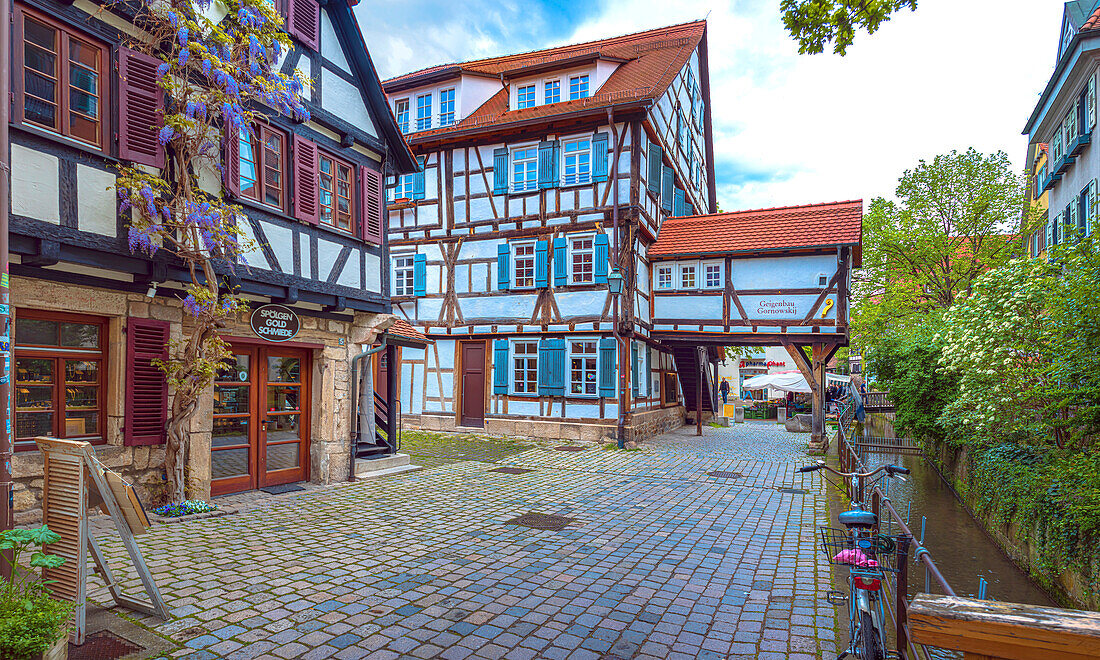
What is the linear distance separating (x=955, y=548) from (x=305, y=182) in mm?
10545

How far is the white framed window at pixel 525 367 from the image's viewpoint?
1722 cm

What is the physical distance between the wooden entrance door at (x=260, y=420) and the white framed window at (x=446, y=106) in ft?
37.7

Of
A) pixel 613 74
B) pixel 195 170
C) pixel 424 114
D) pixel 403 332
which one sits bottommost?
pixel 403 332

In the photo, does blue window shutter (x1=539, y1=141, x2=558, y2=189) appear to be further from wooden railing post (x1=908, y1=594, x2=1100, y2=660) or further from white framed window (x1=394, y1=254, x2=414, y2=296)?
wooden railing post (x1=908, y1=594, x2=1100, y2=660)

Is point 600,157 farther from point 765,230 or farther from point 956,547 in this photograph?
point 956,547

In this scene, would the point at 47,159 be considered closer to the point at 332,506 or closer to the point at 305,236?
the point at 305,236

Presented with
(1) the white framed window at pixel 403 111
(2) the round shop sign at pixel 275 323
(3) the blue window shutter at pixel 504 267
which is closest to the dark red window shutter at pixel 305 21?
(2) the round shop sign at pixel 275 323

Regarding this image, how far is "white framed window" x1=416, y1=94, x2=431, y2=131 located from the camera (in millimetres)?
19297

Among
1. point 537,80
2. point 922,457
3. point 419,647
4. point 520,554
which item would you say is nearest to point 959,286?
point 922,457

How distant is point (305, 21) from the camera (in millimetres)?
9164

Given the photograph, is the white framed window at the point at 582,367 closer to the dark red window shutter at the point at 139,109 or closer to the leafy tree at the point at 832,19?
the dark red window shutter at the point at 139,109

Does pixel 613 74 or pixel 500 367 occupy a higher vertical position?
pixel 613 74

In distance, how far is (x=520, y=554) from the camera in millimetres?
6230

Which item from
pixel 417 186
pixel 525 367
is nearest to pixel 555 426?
pixel 525 367
